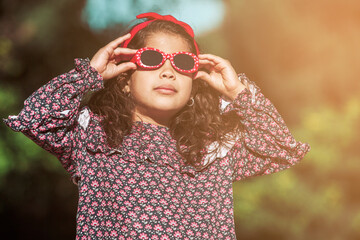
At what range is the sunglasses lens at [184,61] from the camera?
6.56 ft

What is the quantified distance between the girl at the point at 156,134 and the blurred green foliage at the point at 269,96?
2.68m

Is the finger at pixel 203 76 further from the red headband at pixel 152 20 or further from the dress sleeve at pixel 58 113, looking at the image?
the dress sleeve at pixel 58 113

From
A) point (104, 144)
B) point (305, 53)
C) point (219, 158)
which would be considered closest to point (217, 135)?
point (219, 158)

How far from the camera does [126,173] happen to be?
187 centimetres

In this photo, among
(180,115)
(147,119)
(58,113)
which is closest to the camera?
(58,113)

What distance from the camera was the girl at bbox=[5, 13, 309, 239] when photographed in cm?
184

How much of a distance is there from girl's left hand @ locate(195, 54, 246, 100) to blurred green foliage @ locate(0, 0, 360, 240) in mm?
2707

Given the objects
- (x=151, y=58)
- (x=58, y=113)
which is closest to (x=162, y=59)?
(x=151, y=58)

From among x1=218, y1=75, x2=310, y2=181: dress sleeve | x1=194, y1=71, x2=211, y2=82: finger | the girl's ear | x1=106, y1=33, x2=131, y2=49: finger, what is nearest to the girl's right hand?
x1=106, y1=33, x2=131, y2=49: finger

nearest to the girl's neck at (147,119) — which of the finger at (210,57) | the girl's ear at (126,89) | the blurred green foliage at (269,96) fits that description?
the girl's ear at (126,89)

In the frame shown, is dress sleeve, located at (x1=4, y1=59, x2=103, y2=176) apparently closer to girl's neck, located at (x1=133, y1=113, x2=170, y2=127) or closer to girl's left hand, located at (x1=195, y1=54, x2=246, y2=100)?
girl's neck, located at (x1=133, y1=113, x2=170, y2=127)

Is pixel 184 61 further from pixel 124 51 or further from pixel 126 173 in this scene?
pixel 126 173

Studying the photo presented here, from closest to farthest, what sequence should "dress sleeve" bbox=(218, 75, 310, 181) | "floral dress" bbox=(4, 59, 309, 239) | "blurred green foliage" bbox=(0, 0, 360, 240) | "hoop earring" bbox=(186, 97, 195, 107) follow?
"floral dress" bbox=(4, 59, 309, 239), "dress sleeve" bbox=(218, 75, 310, 181), "hoop earring" bbox=(186, 97, 195, 107), "blurred green foliage" bbox=(0, 0, 360, 240)

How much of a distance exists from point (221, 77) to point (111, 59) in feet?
1.64
